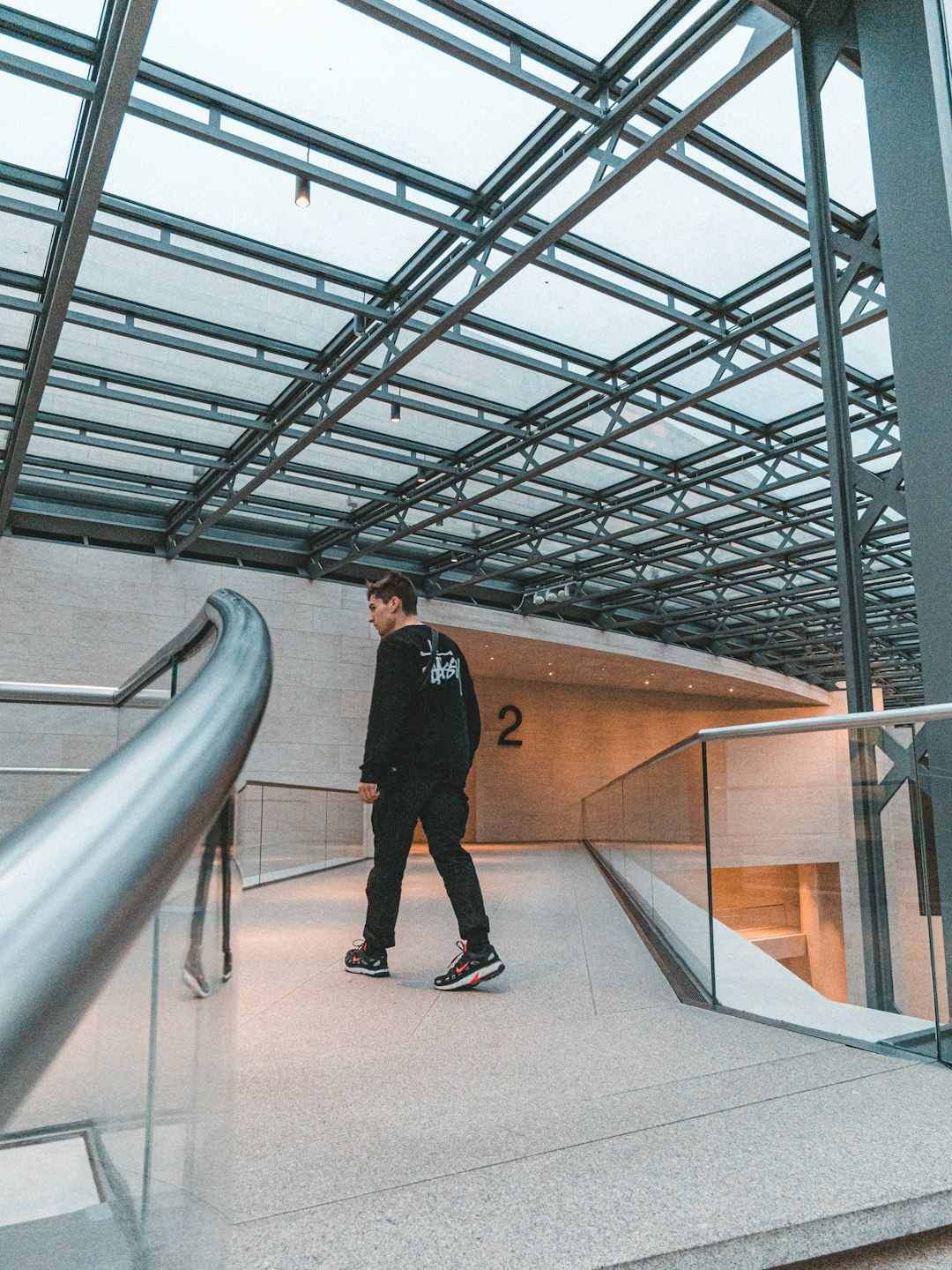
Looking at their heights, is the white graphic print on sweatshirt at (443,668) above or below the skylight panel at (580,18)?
below

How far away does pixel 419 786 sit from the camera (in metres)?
3.66

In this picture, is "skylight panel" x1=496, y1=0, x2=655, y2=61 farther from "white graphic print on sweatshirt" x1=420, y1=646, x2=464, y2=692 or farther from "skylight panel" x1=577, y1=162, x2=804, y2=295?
"white graphic print on sweatshirt" x1=420, y1=646, x2=464, y2=692

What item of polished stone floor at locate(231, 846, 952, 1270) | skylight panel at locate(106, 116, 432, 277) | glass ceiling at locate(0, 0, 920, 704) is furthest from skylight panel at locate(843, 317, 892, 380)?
polished stone floor at locate(231, 846, 952, 1270)

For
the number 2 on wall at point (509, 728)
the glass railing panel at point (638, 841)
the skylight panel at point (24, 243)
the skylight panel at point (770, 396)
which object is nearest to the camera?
the glass railing panel at point (638, 841)

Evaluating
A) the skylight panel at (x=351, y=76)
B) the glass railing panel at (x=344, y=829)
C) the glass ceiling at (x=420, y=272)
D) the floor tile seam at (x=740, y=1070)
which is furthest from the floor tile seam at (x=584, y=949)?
the skylight panel at (x=351, y=76)

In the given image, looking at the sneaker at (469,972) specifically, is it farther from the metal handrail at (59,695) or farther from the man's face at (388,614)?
the metal handrail at (59,695)

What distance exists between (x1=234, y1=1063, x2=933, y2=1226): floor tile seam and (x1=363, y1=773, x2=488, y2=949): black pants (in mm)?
1408

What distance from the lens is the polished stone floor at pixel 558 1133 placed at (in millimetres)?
1612

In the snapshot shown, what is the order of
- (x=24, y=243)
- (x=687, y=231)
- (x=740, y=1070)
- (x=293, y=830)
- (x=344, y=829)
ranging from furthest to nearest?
(x=344, y=829), (x=293, y=830), (x=687, y=231), (x=24, y=243), (x=740, y=1070)

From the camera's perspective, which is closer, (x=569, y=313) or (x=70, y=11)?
(x=70, y=11)

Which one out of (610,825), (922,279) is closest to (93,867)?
(922,279)

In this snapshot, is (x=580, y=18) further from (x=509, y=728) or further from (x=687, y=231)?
(x=509, y=728)

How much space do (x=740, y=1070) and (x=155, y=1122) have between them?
6.70ft

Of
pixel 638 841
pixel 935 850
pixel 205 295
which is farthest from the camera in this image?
pixel 205 295
